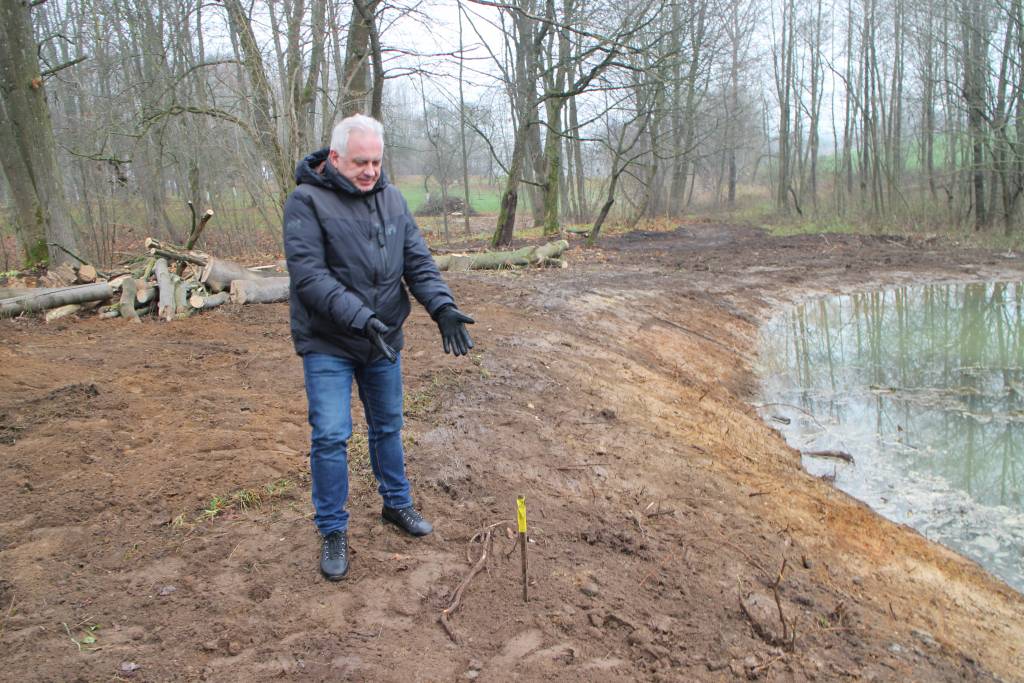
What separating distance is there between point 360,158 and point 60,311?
7.07m

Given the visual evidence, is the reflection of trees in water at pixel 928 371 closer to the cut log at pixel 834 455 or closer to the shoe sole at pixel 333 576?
the cut log at pixel 834 455

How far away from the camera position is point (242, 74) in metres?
13.6

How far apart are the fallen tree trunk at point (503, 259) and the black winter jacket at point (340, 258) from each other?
1036 cm

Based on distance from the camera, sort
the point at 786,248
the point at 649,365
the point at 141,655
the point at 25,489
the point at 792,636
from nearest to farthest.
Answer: the point at 141,655 → the point at 792,636 → the point at 25,489 → the point at 649,365 → the point at 786,248

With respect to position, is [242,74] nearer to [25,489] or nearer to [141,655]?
[25,489]

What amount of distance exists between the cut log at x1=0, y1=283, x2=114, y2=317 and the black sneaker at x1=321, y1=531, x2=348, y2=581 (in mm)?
6834

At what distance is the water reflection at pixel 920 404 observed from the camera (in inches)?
256

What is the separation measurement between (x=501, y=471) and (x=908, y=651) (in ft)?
8.12

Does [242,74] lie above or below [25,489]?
above

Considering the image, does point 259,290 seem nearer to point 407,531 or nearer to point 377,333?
point 407,531

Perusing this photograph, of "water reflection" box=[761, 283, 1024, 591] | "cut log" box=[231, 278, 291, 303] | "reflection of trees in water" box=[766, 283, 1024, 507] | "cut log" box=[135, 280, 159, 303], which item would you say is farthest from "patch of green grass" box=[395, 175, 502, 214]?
"cut log" box=[135, 280, 159, 303]

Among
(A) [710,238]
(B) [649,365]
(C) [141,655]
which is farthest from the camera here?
(A) [710,238]

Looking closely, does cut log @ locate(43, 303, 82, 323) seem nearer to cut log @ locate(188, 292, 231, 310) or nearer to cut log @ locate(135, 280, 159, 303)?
cut log @ locate(135, 280, 159, 303)

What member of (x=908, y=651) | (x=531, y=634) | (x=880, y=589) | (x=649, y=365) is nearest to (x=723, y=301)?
(x=649, y=365)
